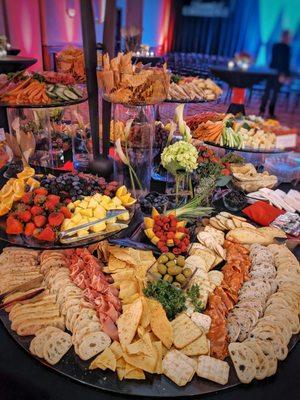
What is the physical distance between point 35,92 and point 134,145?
2.94ft

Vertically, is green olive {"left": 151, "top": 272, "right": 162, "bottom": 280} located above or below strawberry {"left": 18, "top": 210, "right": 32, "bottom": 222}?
below

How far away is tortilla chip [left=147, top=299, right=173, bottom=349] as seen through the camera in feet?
4.81

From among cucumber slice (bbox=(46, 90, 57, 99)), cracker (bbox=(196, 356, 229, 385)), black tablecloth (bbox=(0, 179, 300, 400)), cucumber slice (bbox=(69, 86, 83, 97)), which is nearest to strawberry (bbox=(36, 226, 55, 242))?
black tablecloth (bbox=(0, 179, 300, 400))

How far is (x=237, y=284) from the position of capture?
1816 millimetres

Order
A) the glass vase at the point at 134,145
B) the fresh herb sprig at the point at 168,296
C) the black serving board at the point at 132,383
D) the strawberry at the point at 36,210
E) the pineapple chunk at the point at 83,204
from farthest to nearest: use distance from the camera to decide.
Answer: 1. the glass vase at the point at 134,145
2. the pineapple chunk at the point at 83,204
3. the strawberry at the point at 36,210
4. the fresh herb sprig at the point at 168,296
5. the black serving board at the point at 132,383

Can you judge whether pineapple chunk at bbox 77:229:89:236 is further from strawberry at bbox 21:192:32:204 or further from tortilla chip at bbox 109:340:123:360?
tortilla chip at bbox 109:340:123:360

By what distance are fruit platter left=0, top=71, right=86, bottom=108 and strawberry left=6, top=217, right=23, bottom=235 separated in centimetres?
114

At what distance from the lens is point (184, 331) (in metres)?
1.51

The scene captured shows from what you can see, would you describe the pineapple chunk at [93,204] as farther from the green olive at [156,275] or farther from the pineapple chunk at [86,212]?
the green olive at [156,275]

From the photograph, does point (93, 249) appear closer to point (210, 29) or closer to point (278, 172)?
point (278, 172)

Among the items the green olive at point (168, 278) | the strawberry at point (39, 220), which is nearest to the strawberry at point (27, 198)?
the strawberry at point (39, 220)

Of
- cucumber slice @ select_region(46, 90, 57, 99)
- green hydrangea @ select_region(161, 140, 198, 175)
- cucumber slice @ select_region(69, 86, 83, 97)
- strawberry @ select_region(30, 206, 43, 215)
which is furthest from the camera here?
cucumber slice @ select_region(69, 86, 83, 97)

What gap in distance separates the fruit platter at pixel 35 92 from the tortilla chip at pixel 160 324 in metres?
1.69

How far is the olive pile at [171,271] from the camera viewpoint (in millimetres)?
1712
